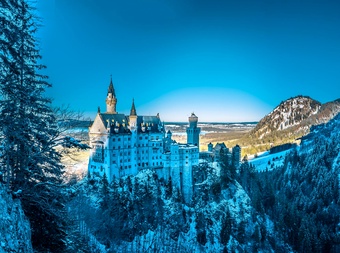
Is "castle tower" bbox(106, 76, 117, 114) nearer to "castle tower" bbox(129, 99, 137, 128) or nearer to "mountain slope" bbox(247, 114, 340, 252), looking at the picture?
"castle tower" bbox(129, 99, 137, 128)

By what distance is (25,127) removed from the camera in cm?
1909

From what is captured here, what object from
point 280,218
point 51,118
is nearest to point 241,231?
point 280,218

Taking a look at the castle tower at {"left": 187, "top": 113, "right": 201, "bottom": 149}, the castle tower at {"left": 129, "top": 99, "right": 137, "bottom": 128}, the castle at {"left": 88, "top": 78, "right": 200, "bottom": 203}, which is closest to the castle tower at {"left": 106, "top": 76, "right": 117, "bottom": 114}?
the castle at {"left": 88, "top": 78, "right": 200, "bottom": 203}

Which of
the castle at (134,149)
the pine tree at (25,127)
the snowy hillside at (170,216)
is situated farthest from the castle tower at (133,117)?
the pine tree at (25,127)

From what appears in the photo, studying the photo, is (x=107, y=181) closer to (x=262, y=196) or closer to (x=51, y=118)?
(x=51, y=118)

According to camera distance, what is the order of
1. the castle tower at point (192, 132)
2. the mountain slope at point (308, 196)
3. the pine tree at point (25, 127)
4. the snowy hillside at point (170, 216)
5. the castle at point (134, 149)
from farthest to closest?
the mountain slope at point (308, 196) → the castle tower at point (192, 132) → the castle at point (134, 149) → the snowy hillside at point (170, 216) → the pine tree at point (25, 127)

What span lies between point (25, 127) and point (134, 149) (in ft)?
207

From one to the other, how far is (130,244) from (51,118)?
59.4 meters

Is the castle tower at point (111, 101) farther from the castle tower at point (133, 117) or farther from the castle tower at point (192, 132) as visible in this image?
the castle tower at point (192, 132)

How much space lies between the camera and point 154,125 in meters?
87.9

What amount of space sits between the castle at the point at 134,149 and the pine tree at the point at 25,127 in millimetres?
54548

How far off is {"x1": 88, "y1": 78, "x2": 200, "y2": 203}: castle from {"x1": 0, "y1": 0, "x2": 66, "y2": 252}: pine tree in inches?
2148

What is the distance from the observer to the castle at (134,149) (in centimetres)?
7788

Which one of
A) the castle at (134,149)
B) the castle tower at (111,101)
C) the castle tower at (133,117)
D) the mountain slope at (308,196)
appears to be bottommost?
the mountain slope at (308,196)
